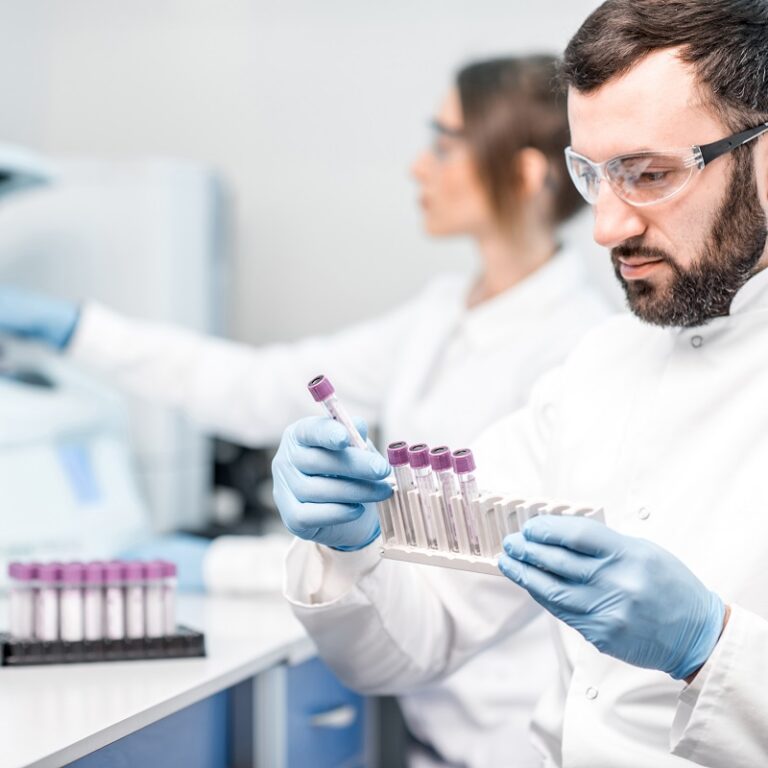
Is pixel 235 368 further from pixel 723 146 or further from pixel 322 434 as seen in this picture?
pixel 723 146

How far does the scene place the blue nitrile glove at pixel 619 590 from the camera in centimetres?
82

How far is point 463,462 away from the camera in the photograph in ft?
3.03

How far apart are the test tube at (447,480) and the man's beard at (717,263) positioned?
10.0 inches

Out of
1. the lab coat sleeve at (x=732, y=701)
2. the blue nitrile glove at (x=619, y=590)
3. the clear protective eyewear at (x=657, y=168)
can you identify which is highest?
the clear protective eyewear at (x=657, y=168)

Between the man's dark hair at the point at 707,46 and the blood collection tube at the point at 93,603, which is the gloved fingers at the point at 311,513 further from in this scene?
the man's dark hair at the point at 707,46

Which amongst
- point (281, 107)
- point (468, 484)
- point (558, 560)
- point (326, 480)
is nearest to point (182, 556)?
point (326, 480)

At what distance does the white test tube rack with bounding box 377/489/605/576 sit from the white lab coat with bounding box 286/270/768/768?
10 centimetres

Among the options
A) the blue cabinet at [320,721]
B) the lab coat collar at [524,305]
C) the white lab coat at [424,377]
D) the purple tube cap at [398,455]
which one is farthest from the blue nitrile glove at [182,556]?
the purple tube cap at [398,455]

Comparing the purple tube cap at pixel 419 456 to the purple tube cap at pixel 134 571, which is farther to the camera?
the purple tube cap at pixel 134 571

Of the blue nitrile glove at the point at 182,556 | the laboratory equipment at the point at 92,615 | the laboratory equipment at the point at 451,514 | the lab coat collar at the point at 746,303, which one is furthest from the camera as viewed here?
the blue nitrile glove at the point at 182,556

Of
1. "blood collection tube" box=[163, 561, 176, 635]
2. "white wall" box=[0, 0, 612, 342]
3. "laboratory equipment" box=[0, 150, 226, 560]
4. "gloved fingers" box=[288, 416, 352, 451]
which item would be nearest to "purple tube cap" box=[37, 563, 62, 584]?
"blood collection tube" box=[163, 561, 176, 635]

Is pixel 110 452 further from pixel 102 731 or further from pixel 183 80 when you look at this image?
pixel 183 80

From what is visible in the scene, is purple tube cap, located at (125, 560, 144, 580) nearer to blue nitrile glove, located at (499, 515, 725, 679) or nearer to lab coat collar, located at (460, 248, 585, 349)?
blue nitrile glove, located at (499, 515, 725, 679)

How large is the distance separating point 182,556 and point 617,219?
0.90m
